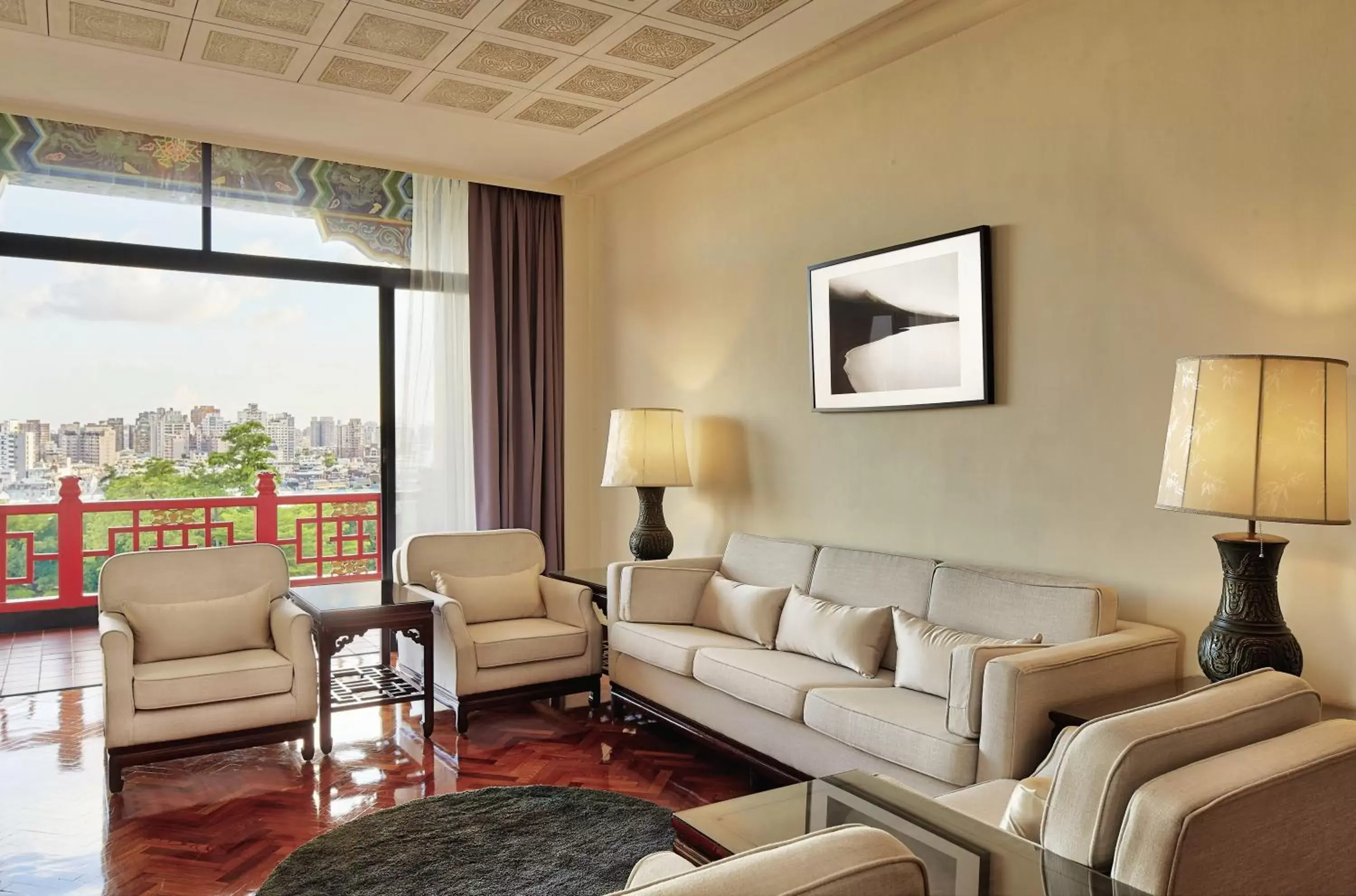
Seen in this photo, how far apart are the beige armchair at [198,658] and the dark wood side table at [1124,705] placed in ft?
9.01

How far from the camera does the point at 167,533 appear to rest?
6855mm

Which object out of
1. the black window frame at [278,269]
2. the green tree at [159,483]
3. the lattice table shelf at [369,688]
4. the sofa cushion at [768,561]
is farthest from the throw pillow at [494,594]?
the green tree at [159,483]

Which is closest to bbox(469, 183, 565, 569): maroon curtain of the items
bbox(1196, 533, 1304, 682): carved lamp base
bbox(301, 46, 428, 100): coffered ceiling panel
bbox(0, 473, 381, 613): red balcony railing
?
bbox(0, 473, 381, 613): red balcony railing

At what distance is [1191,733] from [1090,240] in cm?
212

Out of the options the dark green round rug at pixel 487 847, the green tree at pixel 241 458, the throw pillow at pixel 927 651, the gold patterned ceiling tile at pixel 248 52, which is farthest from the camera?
the green tree at pixel 241 458

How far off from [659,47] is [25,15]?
227 cm

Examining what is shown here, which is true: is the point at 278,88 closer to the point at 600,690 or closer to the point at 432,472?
the point at 432,472

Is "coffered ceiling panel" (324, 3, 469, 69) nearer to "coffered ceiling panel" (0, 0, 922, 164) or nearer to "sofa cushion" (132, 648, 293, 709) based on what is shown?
"coffered ceiling panel" (0, 0, 922, 164)

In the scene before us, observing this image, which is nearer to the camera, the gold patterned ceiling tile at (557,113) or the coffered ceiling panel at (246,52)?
the coffered ceiling panel at (246,52)

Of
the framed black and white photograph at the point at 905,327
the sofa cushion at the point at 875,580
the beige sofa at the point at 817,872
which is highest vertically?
the framed black and white photograph at the point at 905,327

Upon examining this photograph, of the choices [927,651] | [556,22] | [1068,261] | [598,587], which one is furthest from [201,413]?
[1068,261]

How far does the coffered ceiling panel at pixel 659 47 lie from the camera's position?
3.70m

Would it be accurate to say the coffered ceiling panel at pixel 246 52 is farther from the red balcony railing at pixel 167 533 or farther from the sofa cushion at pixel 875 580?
the sofa cushion at pixel 875 580

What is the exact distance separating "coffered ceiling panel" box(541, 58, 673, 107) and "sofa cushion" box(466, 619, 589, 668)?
94.2 inches
